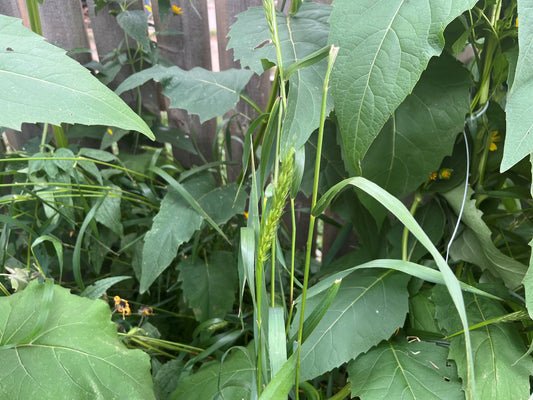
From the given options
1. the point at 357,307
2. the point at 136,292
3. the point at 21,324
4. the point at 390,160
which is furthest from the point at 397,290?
the point at 136,292

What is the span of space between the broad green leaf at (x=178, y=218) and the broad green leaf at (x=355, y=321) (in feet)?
0.98

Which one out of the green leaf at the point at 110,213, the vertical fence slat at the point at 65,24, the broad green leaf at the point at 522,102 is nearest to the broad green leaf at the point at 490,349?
the broad green leaf at the point at 522,102

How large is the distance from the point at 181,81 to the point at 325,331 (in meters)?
0.60

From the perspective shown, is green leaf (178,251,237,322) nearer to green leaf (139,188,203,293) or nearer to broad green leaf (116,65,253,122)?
green leaf (139,188,203,293)

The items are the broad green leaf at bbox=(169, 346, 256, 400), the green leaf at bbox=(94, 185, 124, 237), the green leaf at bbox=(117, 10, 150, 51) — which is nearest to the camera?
the broad green leaf at bbox=(169, 346, 256, 400)

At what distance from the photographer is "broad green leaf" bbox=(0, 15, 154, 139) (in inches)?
16.9

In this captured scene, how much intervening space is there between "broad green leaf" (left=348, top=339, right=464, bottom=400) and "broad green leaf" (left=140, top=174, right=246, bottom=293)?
1.30 feet

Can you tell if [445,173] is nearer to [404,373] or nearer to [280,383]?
[404,373]

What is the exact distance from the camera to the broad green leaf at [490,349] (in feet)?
2.06

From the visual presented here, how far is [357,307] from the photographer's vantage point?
0.72 m

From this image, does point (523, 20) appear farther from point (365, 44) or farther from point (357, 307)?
point (357, 307)

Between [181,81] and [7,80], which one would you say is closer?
[7,80]

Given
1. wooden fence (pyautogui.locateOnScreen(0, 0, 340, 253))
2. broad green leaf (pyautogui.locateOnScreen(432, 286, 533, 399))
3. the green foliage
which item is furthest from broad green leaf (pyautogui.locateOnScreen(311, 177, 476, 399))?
wooden fence (pyautogui.locateOnScreen(0, 0, 340, 253))

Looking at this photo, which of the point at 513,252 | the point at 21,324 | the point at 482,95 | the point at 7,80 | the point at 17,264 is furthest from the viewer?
the point at 17,264
